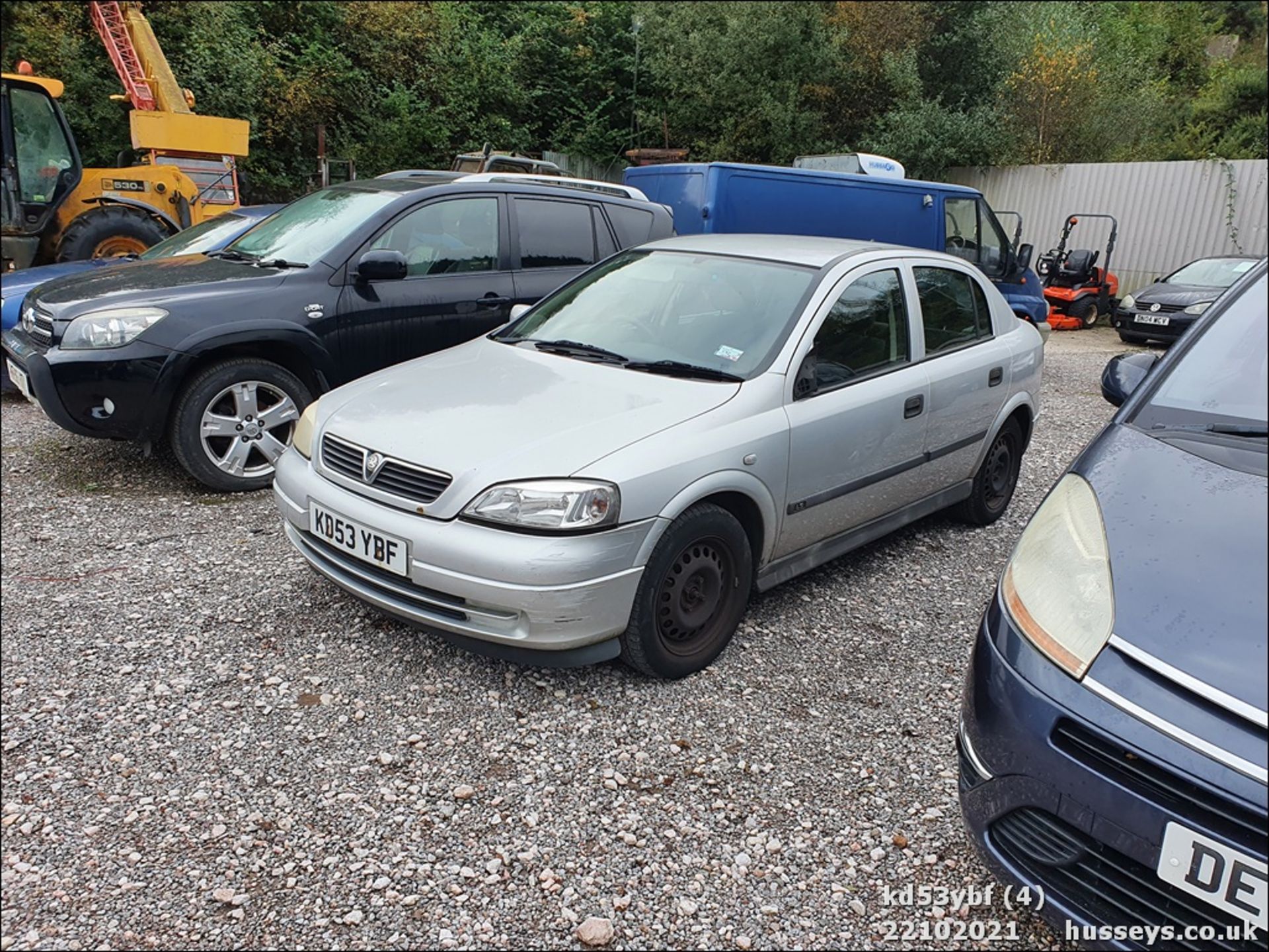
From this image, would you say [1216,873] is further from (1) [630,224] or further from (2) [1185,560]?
(1) [630,224]

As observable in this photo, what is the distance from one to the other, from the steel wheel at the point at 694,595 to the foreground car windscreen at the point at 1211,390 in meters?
1.43

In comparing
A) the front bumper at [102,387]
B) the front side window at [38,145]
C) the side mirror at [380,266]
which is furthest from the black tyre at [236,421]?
the front side window at [38,145]

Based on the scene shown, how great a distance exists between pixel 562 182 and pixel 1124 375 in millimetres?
4197

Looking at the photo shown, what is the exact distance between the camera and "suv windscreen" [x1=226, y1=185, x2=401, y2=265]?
17.3ft

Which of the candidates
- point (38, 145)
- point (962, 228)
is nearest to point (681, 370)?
point (962, 228)

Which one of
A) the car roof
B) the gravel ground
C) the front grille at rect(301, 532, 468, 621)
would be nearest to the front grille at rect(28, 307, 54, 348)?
the gravel ground

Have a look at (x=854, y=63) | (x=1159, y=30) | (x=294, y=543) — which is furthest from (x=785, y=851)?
(x=854, y=63)

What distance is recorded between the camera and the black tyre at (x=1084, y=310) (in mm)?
14672

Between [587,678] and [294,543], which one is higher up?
[294,543]

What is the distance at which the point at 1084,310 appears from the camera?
14.8 m

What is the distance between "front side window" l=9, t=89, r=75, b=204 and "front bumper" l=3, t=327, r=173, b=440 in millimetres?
5492

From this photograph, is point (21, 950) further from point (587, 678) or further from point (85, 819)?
point (587, 678)

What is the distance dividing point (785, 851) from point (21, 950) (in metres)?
1.88

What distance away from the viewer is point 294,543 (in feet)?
11.6
